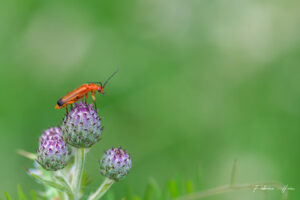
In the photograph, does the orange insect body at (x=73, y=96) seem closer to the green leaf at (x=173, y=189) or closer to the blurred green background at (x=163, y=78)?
the green leaf at (x=173, y=189)

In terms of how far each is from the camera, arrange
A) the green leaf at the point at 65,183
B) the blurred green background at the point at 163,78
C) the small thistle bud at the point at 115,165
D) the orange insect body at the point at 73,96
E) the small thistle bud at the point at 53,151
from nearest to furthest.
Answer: the green leaf at the point at 65,183
the small thistle bud at the point at 53,151
the small thistle bud at the point at 115,165
the orange insect body at the point at 73,96
the blurred green background at the point at 163,78

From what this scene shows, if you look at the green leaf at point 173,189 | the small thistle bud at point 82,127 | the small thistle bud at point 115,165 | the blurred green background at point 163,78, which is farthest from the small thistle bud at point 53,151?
the blurred green background at point 163,78

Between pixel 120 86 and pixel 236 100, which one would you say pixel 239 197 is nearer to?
pixel 236 100

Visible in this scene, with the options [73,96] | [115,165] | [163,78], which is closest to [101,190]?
[115,165]

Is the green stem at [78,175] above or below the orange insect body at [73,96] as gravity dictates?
below

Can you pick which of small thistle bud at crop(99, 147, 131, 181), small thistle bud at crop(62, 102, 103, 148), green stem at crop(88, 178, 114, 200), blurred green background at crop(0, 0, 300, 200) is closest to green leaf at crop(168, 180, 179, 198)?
small thistle bud at crop(99, 147, 131, 181)

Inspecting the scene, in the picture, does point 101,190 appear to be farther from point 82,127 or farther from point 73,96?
point 73,96
